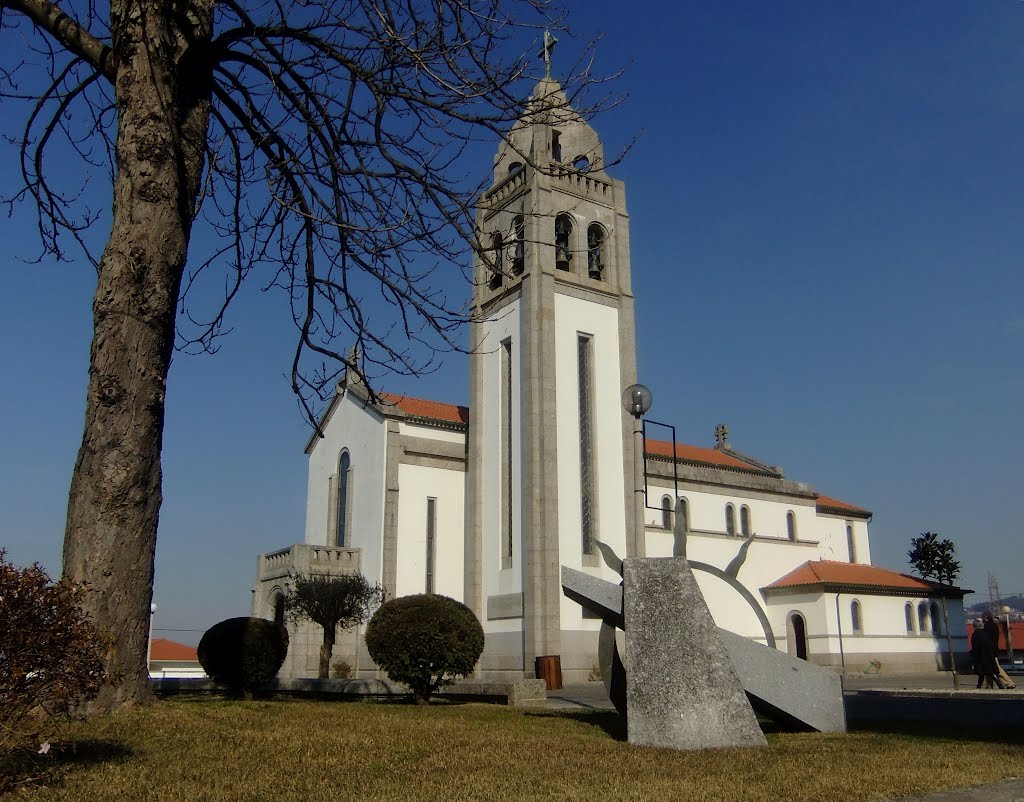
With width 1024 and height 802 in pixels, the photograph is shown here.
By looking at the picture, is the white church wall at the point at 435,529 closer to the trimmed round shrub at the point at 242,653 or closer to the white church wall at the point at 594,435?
the white church wall at the point at 594,435

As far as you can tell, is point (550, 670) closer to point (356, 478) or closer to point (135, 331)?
point (356, 478)

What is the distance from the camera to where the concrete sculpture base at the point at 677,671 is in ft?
28.0

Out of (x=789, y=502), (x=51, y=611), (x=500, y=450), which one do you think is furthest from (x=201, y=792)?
(x=789, y=502)

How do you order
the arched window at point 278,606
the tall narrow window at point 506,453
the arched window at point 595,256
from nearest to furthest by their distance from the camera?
the tall narrow window at point 506,453, the arched window at point 278,606, the arched window at point 595,256

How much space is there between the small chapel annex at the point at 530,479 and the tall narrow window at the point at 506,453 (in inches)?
2.6

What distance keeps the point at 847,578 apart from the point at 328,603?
80.2 feet

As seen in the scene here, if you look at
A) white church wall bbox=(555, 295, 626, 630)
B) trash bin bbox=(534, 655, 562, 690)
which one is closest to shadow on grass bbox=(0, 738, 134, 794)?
trash bin bbox=(534, 655, 562, 690)

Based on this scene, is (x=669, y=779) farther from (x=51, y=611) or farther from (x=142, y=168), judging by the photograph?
(x=142, y=168)

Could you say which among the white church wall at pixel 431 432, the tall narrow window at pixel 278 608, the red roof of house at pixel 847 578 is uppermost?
the white church wall at pixel 431 432

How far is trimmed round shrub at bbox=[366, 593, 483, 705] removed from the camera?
1673 centimetres

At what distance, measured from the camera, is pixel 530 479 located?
29.5m

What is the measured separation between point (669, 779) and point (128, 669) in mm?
5598

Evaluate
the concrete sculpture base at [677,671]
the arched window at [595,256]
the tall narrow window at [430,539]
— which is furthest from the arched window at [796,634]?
the concrete sculpture base at [677,671]

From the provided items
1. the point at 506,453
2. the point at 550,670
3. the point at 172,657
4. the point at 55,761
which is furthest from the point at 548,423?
the point at 172,657
